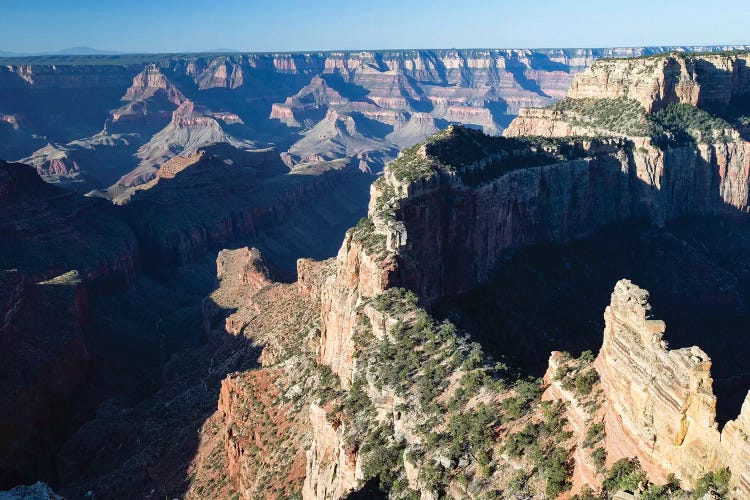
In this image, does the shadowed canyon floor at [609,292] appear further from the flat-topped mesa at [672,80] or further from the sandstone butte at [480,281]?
the flat-topped mesa at [672,80]

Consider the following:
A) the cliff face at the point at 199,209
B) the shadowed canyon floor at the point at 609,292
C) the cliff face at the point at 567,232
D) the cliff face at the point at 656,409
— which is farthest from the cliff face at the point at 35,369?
the cliff face at the point at 656,409

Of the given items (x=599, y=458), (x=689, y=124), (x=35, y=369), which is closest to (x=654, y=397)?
Answer: (x=599, y=458)

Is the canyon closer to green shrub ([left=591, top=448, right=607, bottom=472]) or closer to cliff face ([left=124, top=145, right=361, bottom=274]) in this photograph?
green shrub ([left=591, top=448, right=607, bottom=472])

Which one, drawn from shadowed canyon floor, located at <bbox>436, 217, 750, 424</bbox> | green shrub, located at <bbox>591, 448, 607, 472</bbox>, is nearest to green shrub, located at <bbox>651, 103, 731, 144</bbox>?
shadowed canyon floor, located at <bbox>436, 217, 750, 424</bbox>

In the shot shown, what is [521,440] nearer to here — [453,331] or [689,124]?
[453,331]

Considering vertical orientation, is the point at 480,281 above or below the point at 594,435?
below

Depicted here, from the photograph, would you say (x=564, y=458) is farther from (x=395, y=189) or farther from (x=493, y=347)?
(x=395, y=189)
